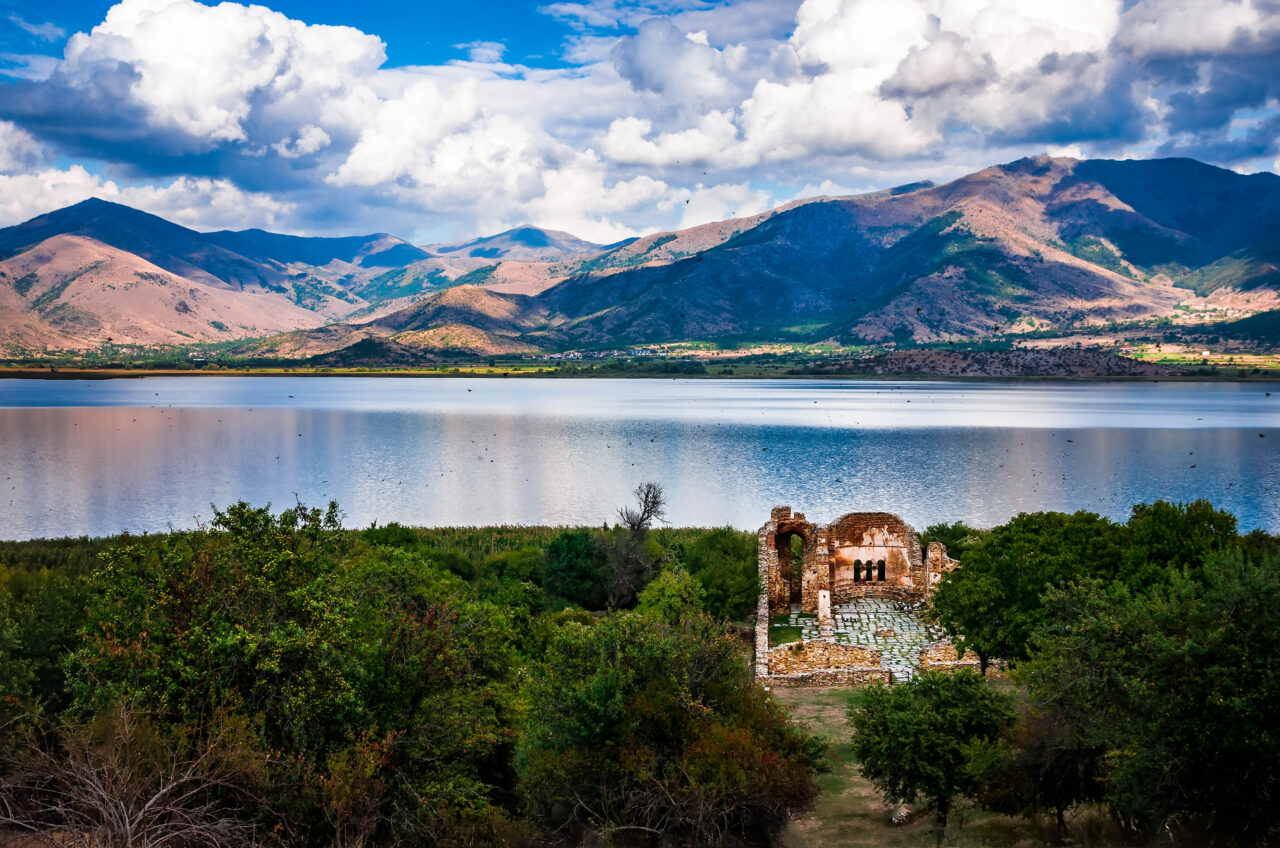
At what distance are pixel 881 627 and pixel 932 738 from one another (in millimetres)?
16093

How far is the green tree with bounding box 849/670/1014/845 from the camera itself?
17.6 metres

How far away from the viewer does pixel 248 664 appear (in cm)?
1596

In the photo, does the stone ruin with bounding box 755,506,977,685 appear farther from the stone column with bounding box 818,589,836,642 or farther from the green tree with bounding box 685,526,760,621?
the green tree with bounding box 685,526,760,621

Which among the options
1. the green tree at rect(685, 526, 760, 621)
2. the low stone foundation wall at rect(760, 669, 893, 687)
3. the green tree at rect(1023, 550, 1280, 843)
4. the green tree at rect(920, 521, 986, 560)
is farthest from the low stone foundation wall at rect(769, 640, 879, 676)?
the green tree at rect(920, 521, 986, 560)

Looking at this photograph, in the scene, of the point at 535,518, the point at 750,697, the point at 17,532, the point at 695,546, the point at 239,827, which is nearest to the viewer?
the point at 239,827

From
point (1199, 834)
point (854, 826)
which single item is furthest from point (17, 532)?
point (1199, 834)

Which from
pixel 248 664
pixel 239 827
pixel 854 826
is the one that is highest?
pixel 248 664

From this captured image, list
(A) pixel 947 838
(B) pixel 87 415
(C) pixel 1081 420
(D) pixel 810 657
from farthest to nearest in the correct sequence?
(B) pixel 87 415
(C) pixel 1081 420
(D) pixel 810 657
(A) pixel 947 838

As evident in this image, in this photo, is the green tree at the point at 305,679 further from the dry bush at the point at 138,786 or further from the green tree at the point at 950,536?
the green tree at the point at 950,536

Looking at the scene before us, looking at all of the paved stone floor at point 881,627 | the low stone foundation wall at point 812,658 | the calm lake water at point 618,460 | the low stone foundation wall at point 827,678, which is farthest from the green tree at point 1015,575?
the calm lake water at point 618,460

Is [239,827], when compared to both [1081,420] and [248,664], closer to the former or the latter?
[248,664]

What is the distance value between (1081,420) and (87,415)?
142 metres

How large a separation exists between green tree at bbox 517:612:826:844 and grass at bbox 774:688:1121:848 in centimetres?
115

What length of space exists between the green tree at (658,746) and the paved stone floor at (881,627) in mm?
10886
